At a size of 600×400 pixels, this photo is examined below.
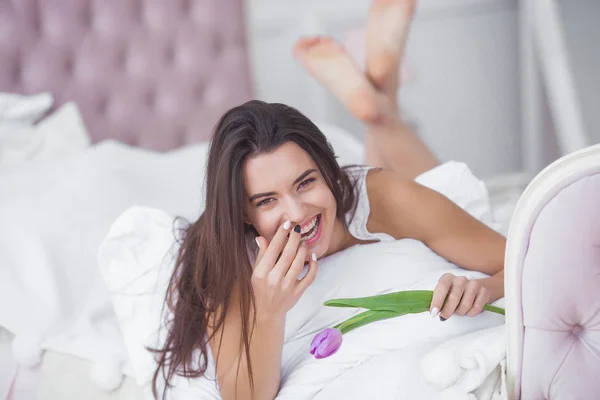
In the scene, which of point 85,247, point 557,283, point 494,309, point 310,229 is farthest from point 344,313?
point 85,247

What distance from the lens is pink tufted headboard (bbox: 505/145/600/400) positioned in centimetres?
107

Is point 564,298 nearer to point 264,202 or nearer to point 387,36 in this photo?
point 264,202

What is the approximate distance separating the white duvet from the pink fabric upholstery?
0.19 meters

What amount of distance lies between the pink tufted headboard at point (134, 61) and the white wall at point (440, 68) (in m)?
0.39

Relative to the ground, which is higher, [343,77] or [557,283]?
[343,77]

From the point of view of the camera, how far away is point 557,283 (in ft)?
3.60

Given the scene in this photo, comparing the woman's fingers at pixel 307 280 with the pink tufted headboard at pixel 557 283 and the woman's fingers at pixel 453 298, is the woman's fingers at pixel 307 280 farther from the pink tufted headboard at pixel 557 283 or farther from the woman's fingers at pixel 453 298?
the pink tufted headboard at pixel 557 283

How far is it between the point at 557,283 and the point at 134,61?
2070 millimetres

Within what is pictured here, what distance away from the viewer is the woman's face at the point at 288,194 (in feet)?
4.18

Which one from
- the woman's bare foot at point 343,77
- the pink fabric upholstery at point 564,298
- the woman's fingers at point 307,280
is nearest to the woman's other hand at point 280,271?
the woman's fingers at point 307,280

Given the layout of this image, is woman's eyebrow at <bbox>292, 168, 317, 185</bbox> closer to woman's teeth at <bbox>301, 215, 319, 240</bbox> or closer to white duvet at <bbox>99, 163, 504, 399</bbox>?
woman's teeth at <bbox>301, 215, 319, 240</bbox>

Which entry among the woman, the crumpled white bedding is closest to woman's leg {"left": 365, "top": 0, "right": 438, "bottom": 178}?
the crumpled white bedding

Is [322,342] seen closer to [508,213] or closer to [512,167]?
[508,213]

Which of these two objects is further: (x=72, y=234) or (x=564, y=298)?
(x=72, y=234)
